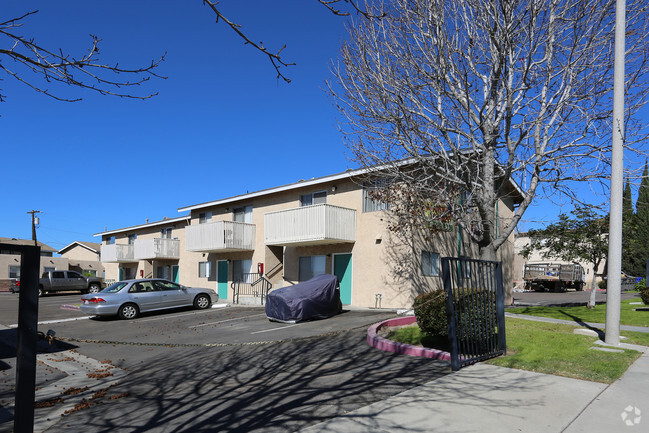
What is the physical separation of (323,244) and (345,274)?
1701 millimetres

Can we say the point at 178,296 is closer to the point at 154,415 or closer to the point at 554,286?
the point at 154,415

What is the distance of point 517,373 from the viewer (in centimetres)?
731

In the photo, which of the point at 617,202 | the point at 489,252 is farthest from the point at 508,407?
the point at 489,252

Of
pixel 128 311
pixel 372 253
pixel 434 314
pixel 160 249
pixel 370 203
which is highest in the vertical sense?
pixel 370 203

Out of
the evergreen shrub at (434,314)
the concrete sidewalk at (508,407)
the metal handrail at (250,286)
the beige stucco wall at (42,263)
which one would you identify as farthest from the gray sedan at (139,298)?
the beige stucco wall at (42,263)

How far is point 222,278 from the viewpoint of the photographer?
26094 millimetres

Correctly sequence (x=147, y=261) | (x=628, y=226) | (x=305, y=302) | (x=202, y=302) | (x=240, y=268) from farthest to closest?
(x=147, y=261) < (x=240, y=268) < (x=202, y=302) < (x=628, y=226) < (x=305, y=302)

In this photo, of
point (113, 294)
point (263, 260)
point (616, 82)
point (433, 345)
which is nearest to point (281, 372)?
point (433, 345)

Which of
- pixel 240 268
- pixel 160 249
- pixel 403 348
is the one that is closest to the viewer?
pixel 403 348

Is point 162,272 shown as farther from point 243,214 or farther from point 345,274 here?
point 345,274

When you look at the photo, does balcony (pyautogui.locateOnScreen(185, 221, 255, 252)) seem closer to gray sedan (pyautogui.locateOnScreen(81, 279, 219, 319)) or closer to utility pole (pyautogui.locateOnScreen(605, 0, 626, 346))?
gray sedan (pyautogui.locateOnScreen(81, 279, 219, 319))

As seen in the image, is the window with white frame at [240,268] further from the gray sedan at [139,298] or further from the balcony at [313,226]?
the gray sedan at [139,298]

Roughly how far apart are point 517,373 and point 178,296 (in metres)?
14.6

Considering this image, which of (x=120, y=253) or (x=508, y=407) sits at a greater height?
(x=120, y=253)
